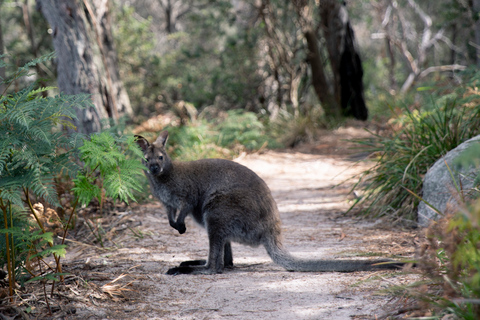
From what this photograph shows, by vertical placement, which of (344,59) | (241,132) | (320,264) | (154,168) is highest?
(344,59)

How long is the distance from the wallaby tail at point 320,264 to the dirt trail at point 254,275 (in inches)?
2.5

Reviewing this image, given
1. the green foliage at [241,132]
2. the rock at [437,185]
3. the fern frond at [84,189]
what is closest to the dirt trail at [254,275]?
the rock at [437,185]

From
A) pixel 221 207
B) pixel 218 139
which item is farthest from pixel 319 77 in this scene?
pixel 221 207

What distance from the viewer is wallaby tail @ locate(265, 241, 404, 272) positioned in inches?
138

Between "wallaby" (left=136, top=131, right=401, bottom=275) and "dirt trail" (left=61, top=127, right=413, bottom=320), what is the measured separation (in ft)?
0.43

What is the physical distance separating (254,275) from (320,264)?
0.61m

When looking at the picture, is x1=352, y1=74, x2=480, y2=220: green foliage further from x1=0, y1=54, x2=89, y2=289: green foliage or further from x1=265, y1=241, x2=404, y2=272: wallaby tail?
x1=0, y1=54, x2=89, y2=289: green foliage

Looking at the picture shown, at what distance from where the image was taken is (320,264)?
3.81 meters

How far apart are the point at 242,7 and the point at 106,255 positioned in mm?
11597

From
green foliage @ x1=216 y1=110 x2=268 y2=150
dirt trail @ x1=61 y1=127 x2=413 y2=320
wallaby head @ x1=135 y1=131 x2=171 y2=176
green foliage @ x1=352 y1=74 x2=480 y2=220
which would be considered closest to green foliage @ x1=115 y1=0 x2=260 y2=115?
green foliage @ x1=216 y1=110 x2=268 y2=150

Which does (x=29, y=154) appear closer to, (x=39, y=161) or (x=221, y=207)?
(x=39, y=161)

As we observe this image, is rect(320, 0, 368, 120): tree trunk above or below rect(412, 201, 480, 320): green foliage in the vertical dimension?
above

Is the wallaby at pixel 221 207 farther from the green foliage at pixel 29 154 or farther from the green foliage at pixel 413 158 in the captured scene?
the green foliage at pixel 413 158

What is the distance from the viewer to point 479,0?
41.8 ft
